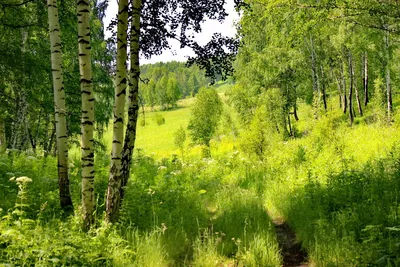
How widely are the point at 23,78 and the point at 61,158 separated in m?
3.31

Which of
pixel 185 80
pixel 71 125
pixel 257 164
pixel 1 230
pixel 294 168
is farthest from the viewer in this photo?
pixel 185 80

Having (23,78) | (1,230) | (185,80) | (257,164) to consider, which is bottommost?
(257,164)

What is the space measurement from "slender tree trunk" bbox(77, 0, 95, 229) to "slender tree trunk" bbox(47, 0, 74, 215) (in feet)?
2.88

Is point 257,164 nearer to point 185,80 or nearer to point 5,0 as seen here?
point 5,0

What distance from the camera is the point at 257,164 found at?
13336mm

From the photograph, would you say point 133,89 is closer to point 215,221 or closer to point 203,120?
point 215,221

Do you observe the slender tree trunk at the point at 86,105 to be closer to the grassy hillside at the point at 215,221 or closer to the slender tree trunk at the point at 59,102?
the grassy hillside at the point at 215,221

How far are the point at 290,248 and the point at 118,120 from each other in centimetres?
379

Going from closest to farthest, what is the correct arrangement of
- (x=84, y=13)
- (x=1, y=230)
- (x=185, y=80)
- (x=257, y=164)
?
(x=1, y=230) → (x=84, y=13) → (x=257, y=164) → (x=185, y=80)

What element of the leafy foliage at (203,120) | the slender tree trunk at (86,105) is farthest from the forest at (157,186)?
the leafy foliage at (203,120)

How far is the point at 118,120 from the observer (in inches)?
198

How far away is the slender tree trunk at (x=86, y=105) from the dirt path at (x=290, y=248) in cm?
318

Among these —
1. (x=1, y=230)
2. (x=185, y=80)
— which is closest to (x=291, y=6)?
(x=1, y=230)

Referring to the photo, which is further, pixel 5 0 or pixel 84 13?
pixel 5 0
